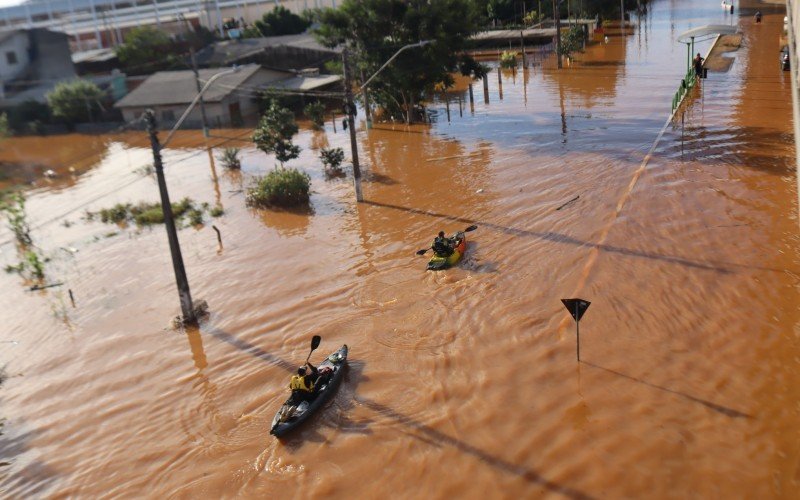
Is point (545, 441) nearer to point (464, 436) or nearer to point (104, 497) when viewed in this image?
point (464, 436)

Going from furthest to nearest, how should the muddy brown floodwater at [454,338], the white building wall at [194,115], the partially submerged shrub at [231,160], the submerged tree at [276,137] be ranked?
the white building wall at [194,115]
the partially submerged shrub at [231,160]
the submerged tree at [276,137]
the muddy brown floodwater at [454,338]

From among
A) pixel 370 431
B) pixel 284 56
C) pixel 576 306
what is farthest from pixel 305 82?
pixel 370 431

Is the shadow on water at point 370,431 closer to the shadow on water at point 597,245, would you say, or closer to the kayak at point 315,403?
the kayak at point 315,403

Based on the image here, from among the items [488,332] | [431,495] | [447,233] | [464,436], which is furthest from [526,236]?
[431,495]

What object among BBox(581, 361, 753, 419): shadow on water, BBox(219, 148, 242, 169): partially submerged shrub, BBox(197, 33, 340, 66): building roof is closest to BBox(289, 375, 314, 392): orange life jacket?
BBox(581, 361, 753, 419): shadow on water

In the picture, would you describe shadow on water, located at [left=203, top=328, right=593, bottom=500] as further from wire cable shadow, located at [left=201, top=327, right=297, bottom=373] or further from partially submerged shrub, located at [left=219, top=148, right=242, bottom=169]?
partially submerged shrub, located at [left=219, top=148, right=242, bottom=169]

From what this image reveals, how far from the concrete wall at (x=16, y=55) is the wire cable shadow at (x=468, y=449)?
53051mm

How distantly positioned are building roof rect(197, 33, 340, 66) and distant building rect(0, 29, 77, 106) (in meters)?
11.7

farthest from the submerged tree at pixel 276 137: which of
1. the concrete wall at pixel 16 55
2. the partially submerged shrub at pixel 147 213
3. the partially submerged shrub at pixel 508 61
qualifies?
the concrete wall at pixel 16 55

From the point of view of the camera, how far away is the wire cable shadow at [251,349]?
13.6m

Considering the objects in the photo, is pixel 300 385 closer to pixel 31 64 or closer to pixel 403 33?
pixel 403 33

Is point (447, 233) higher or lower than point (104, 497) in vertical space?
higher

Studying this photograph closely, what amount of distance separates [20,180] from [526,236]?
2873cm

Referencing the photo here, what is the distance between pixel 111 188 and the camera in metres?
Answer: 30.4
